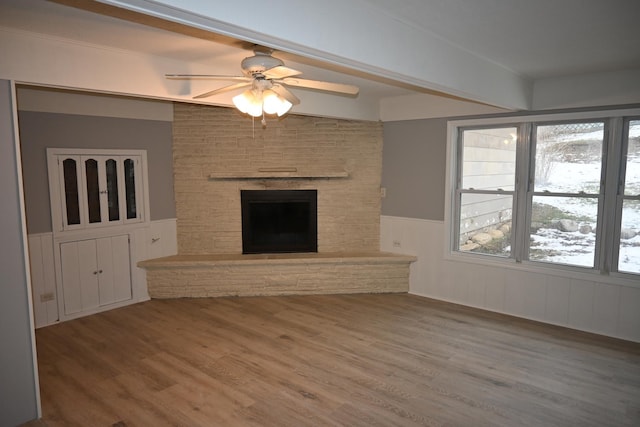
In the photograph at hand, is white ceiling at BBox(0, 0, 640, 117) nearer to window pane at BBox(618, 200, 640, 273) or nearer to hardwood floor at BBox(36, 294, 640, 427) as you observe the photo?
window pane at BBox(618, 200, 640, 273)

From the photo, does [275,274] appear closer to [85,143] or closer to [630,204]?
[85,143]

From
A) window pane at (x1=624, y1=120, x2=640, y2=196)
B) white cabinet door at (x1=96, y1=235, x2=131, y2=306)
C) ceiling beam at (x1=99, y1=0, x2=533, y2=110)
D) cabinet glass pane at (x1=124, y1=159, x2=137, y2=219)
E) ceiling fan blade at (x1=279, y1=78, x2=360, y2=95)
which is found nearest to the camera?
ceiling beam at (x1=99, y1=0, x2=533, y2=110)

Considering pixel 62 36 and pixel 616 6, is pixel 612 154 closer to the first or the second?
pixel 616 6

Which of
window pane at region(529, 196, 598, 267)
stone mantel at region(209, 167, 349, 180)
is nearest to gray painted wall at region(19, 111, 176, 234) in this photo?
stone mantel at region(209, 167, 349, 180)

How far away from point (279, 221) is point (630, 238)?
3878mm

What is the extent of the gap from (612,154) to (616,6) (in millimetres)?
2202

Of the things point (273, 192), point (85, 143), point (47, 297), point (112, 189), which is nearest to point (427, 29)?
point (273, 192)

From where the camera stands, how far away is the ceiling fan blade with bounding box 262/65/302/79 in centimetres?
257

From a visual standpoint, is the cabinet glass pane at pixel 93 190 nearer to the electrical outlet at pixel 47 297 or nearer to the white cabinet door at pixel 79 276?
the white cabinet door at pixel 79 276

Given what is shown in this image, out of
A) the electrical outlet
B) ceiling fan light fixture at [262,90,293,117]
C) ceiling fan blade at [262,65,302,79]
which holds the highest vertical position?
ceiling fan blade at [262,65,302,79]

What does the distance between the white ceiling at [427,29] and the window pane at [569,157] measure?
0.81 meters

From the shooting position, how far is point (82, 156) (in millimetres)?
4656

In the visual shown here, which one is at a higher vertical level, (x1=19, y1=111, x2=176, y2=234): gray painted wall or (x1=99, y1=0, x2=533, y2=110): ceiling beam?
(x1=99, y1=0, x2=533, y2=110): ceiling beam

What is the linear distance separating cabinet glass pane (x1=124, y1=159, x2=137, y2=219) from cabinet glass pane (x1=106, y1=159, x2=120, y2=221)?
0.12 m
